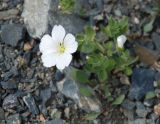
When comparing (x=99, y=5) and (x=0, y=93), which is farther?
(x=99, y=5)

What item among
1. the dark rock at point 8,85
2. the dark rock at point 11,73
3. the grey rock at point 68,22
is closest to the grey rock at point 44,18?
the grey rock at point 68,22

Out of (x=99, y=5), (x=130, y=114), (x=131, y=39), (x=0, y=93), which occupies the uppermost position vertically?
(x=99, y=5)

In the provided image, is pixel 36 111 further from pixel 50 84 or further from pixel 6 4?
pixel 6 4

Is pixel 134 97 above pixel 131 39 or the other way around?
the other way around

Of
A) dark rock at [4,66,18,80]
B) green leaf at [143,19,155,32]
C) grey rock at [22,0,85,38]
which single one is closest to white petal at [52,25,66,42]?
grey rock at [22,0,85,38]

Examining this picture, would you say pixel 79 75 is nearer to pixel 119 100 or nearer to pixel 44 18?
pixel 119 100

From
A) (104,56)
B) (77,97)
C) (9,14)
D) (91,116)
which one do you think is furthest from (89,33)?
(9,14)

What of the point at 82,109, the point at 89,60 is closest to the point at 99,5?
the point at 89,60
